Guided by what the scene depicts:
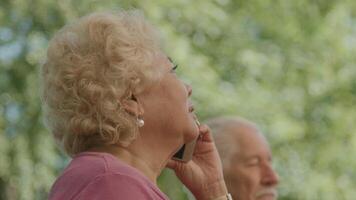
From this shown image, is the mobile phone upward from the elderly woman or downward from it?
downward

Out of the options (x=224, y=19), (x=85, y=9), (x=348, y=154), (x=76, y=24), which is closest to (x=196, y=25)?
(x=224, y=19)

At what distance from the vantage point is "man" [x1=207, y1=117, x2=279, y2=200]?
3682mm

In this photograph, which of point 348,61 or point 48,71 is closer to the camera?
point 48,71

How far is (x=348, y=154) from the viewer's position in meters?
6.83

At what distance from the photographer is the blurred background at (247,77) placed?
5430mm

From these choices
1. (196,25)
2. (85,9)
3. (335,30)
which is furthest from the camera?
(335,30)

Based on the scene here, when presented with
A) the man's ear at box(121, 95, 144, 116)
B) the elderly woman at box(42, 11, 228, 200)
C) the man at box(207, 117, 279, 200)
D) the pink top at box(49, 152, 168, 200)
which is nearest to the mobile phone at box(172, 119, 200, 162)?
the elderly woman at box(42, 11, 228, 200)

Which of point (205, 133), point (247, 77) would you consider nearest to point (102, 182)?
point (205, 133)

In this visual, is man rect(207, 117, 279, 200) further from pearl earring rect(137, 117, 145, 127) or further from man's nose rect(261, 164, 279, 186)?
pearl earring rect(137, 117, 145, 127)

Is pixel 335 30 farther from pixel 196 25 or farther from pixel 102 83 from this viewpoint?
pixel 102 83

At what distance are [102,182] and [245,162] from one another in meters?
1.63

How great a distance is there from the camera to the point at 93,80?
2.31m

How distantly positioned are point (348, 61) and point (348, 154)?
1.97ft

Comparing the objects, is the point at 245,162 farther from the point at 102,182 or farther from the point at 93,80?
the point at 102,182
